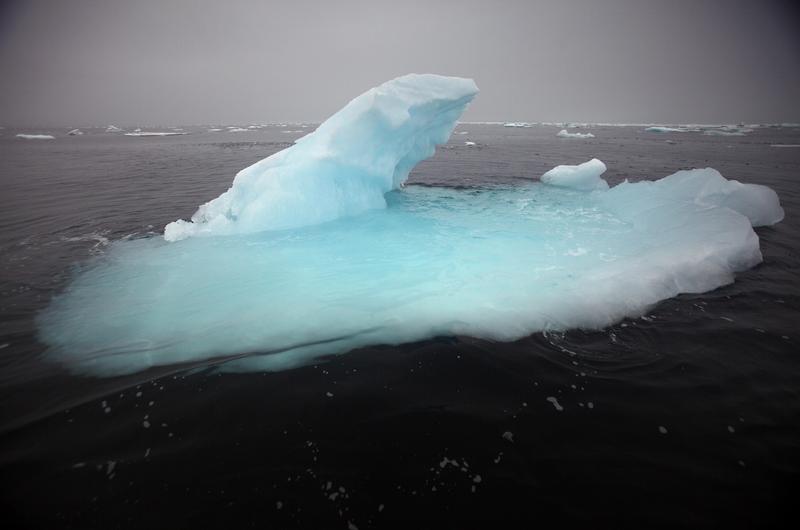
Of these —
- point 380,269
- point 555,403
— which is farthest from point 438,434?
point 380,269

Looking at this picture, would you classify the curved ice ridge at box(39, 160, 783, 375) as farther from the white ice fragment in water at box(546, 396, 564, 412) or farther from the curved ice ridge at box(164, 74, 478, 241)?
the white ice fragment in water at box(546, 396, 564, 412)

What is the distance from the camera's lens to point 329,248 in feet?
21.8

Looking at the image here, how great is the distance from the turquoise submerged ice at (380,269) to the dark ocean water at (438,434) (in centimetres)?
34

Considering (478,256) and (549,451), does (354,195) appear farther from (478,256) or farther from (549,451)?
(549,451)

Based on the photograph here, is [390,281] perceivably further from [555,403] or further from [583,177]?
[583,177]

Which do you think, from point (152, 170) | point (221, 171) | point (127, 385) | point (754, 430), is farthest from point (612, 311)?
point (152, 170)

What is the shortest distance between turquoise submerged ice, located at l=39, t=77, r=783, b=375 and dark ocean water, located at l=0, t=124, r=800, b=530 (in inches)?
13.3

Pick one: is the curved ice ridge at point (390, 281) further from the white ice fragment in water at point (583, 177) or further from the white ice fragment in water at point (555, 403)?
the white ice fragment in water at point (583, 177)

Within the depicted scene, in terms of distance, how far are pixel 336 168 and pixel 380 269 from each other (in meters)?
4.09

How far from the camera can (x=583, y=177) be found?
38.8 feet

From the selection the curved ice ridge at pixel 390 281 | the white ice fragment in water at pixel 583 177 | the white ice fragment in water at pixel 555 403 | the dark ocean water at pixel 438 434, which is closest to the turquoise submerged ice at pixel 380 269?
the curved ice ridge at pixel 390 281

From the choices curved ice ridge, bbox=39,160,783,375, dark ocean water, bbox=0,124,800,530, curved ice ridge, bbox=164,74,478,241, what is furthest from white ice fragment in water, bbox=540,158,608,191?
dark ocean water, bbox=0,124,800,530

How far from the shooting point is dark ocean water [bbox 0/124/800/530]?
82.6 inches

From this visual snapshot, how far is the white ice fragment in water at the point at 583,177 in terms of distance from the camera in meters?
11.6
